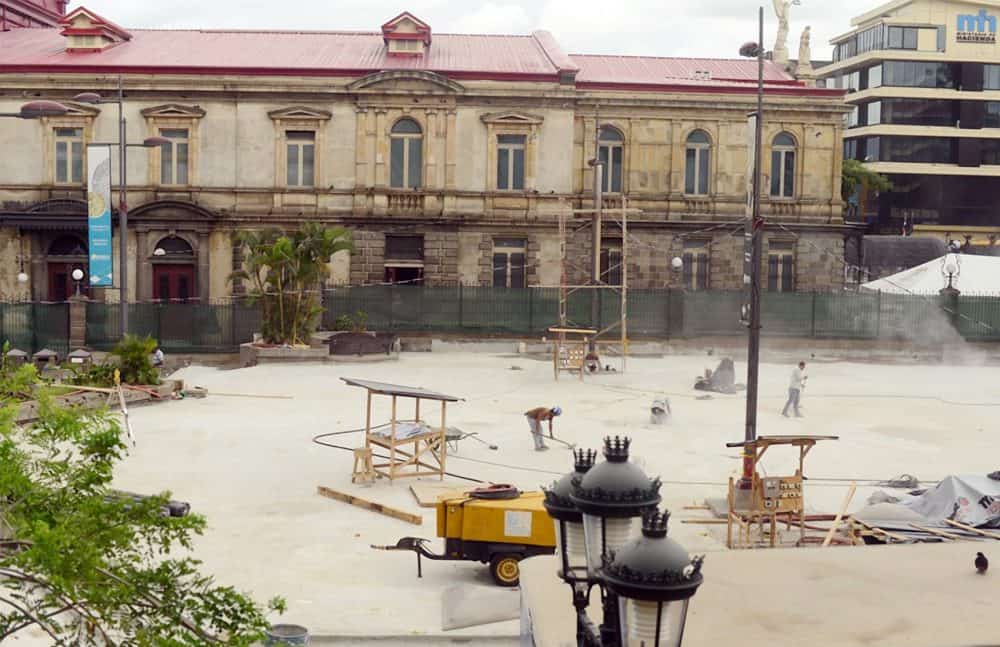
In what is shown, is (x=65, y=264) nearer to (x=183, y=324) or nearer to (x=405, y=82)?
(x=183, y=324)

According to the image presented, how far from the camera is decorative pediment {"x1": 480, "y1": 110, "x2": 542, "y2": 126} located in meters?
46.6

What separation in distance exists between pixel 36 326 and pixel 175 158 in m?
9.37

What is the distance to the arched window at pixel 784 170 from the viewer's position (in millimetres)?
49438

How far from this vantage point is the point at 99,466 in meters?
7.59

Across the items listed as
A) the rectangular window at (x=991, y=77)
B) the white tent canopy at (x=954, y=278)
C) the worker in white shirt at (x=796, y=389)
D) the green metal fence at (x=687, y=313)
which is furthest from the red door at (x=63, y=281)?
the rectangular window at (x=991, y=77)

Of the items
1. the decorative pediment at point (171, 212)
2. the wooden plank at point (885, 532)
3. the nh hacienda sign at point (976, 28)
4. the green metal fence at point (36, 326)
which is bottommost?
the wooden plank at point (885, 532)

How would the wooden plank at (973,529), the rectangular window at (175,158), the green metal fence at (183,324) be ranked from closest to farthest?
the wooden plank at (973,529) → the green metal fence at (183,324) → the rectangular window at (175,158)

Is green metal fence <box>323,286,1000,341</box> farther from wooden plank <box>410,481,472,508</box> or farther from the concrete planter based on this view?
wooden plank <box>410,481,472,508</box>

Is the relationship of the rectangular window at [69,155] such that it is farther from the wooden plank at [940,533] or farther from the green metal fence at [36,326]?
the wooden plank at [940,533]

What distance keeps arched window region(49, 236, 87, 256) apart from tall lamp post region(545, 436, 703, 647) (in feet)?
140

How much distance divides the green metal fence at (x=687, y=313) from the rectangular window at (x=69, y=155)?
11668 mm

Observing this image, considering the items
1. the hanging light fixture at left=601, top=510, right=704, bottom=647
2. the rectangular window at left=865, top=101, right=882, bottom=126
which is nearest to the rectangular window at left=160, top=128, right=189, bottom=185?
the hanging light fixture at left=601, top=510, right=704, bottom=647

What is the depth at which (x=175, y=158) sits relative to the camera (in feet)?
152

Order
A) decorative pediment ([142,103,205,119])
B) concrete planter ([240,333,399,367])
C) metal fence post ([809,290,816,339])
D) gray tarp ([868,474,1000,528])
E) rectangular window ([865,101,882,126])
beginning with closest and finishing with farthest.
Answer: gray tarp ([868,474,1000,528]) < concrete planter ([240,333,399,367]) < metal fence post ([809,290,816,339]) < decorative pediment ([142,103,205,119]) < rectangular window ([865,101,882,126])
